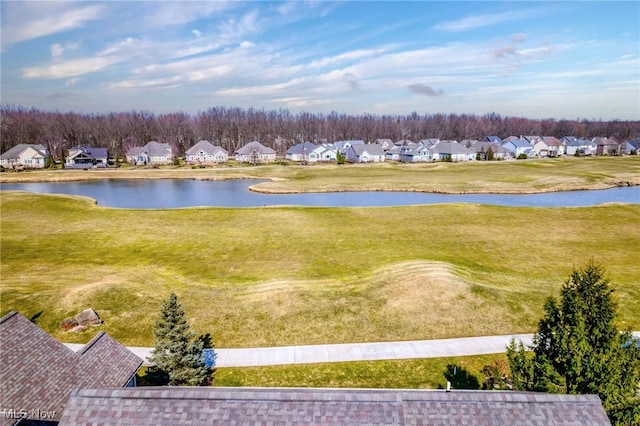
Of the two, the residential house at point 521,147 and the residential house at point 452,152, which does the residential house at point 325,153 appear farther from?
the residential house at point 521,147

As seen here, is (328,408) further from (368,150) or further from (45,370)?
(368,150)

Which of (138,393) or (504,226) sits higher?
Answer: (138,393)

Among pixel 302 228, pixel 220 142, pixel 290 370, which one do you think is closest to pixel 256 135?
pixel 220 142

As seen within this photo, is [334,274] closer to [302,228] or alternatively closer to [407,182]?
[302,228]

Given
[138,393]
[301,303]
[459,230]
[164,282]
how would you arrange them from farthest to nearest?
[459,230] < [164,282] < [301,303] < [138,393]

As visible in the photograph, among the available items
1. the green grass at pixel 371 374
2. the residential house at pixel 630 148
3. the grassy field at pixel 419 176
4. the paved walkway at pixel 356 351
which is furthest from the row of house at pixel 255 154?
the green grass at pixel 371 374
